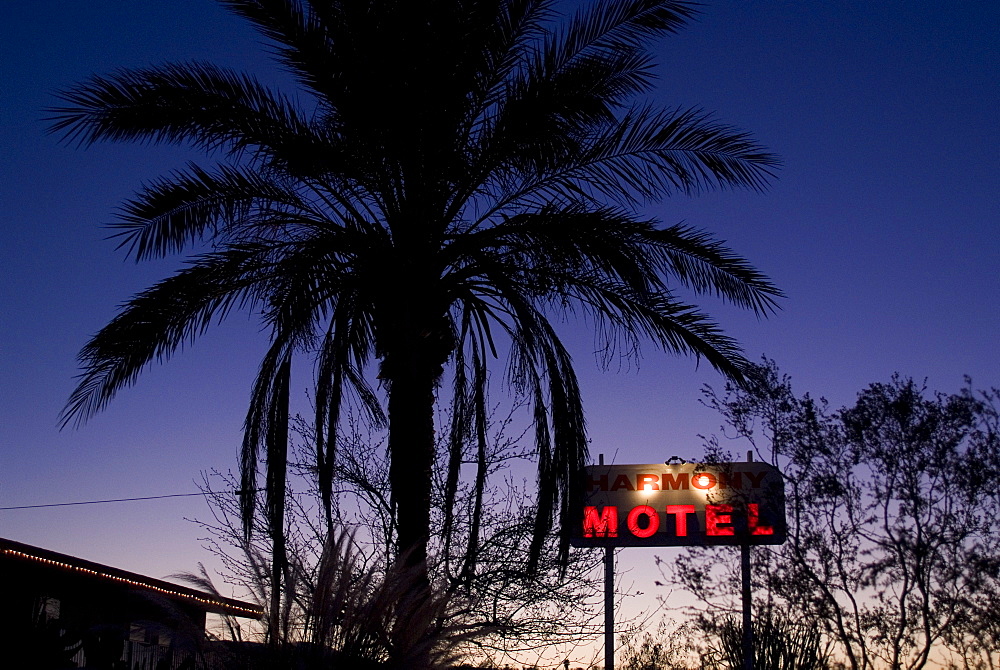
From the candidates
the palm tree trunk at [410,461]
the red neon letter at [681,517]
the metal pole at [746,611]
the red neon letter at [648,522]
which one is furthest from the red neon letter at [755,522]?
the palm tree trunk at [410,461]

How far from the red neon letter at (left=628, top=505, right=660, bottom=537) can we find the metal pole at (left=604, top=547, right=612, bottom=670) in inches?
188

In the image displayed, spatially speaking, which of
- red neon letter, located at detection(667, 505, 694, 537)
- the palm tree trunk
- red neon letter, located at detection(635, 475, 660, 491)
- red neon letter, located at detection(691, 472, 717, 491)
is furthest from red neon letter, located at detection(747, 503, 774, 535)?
the palm tree trunk

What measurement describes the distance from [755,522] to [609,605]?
2730 mm

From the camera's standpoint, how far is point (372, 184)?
1136 centimetres

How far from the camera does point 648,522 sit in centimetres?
2122

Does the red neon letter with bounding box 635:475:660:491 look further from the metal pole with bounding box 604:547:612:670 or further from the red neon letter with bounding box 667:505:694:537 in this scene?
the metal pole with bounding box 604:547:612:670

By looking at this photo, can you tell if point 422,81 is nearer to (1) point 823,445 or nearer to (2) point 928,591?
(1) point 823,445

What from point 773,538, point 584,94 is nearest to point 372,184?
point 584,94

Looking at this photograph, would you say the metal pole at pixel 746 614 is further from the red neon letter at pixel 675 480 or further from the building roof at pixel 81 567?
the building roof at pixel 81 567

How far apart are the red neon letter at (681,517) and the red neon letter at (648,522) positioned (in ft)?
1.31

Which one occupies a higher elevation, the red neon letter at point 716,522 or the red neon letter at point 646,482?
the red neon letter at point 646,482

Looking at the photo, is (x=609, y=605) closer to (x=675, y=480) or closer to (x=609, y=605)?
(x=609, y=605)

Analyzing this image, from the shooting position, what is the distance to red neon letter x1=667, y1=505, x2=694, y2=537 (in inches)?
819

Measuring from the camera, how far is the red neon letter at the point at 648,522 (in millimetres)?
21141
